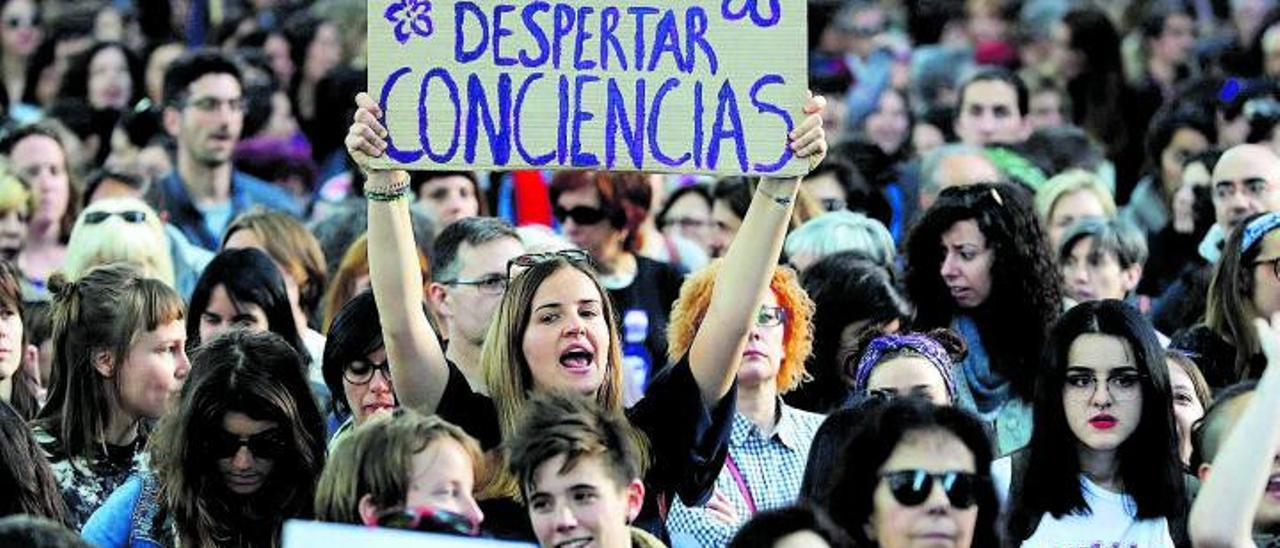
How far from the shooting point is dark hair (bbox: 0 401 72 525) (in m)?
7.20

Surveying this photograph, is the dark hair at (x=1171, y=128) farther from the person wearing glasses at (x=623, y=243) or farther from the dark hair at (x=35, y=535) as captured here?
the dark hair at (x=35, y=535)

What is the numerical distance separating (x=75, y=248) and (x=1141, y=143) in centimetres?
673

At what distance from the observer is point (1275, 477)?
24.1 ft

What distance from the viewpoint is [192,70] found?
41.0 ft

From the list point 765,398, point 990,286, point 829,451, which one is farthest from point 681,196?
point 829,451

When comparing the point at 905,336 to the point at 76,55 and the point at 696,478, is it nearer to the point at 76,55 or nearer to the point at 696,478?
the point at 696,478

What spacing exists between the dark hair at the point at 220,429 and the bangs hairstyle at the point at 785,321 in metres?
1.20

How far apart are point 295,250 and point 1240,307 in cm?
295

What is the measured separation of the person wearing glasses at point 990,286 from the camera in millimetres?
9000

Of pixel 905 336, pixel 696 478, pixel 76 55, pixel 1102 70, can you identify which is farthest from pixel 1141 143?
pixel 696 478

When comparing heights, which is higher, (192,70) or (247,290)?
(192,70)

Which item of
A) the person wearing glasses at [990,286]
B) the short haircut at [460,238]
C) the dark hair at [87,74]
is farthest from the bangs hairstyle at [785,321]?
the dark hair at [87,74]

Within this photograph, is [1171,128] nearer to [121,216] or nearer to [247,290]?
[121,216]

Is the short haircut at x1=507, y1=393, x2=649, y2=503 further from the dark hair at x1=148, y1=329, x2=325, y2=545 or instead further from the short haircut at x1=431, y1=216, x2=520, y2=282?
the short haircut at x1=431, y1=216, x2=520, y2=282
